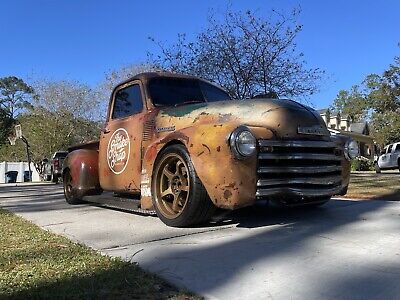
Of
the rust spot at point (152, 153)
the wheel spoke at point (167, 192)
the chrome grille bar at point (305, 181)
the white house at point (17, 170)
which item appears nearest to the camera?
the chrome grille bar at point (305, 181)

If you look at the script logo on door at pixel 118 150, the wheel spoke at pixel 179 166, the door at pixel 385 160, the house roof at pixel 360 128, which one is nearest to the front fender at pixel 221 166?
the wheel spoke at pixel 179 166

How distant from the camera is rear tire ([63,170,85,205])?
7848 mm

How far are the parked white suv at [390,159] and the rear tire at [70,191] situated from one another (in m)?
22.7

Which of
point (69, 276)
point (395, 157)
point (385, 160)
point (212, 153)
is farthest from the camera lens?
point (385, 160)

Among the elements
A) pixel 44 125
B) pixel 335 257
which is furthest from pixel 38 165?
pixel 335 257

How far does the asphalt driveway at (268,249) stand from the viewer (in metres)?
2.92

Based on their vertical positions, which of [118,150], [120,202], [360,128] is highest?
[360,128]

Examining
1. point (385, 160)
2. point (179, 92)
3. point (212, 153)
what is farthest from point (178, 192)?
point (385, 160)

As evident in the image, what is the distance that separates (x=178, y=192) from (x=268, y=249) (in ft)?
5.04

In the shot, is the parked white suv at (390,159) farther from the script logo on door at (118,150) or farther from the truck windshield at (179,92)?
the script logo on door at (118,150)

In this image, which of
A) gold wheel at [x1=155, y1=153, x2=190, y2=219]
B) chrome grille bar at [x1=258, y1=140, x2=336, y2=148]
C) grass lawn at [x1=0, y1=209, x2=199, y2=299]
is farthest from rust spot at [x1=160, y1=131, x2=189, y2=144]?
grass lawn at [x1=0, y1=209, x2=199, y2=299]

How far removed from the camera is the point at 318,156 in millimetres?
4840

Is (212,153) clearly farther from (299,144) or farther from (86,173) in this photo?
(86,173)

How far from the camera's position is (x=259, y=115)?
4.85 meters
